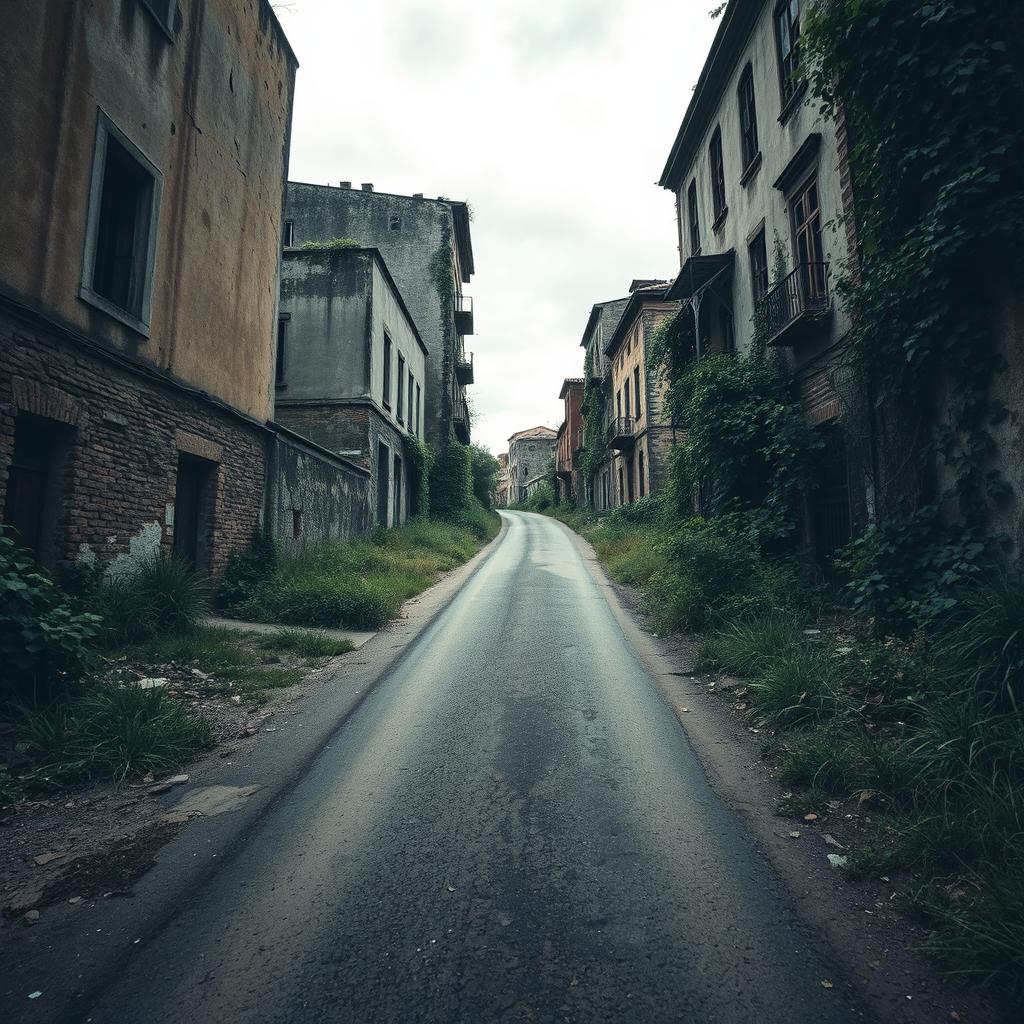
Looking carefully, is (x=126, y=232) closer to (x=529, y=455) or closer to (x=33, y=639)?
(x=33, y=639)

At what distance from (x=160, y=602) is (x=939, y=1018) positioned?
7239 mm

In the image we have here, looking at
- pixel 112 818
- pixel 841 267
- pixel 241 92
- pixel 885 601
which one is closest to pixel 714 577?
pixel 885 601

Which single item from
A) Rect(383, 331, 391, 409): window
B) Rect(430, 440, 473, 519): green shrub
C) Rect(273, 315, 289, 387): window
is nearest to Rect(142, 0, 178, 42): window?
Rect(273, 315, 289, 387): window

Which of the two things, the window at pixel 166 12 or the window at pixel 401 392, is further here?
the window at pixel 401 392

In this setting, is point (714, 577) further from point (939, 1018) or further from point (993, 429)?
point (939, 1018)

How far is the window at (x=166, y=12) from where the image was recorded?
7.51m

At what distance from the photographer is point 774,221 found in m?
10.0

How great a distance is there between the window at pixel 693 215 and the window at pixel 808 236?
4.90 meters

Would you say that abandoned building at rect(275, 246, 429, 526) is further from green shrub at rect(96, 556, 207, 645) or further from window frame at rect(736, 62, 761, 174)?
window frame at rect(736, 62, 761, 174)

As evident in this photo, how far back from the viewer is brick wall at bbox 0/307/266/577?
5.44 m

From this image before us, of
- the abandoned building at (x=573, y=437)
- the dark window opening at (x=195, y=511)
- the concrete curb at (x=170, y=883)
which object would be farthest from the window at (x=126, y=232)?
the abandoned building at (x=573, y=437)

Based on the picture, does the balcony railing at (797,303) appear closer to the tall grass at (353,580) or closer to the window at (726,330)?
the window at (726,330)

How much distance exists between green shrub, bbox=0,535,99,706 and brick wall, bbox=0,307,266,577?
64.7 inches

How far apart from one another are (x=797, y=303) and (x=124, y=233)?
31.0 ft
